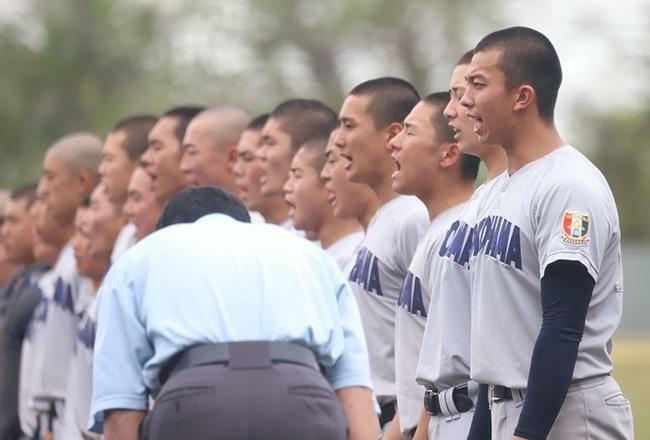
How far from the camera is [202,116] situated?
→ 10352 millimetres

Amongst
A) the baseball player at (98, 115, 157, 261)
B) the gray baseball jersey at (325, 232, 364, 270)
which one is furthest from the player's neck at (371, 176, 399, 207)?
the baseball player at (98, 115, 157, 261)

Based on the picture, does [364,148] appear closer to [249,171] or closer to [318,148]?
[318,148]

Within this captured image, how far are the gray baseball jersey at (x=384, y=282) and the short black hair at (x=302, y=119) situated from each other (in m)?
2.03

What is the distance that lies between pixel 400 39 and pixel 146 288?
44.2 metres

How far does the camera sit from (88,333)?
9805 mm

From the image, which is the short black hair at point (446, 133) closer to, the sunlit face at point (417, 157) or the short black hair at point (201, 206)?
A: the sunlit face at point (417, 157)

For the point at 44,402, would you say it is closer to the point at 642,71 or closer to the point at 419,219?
the point at 419,219

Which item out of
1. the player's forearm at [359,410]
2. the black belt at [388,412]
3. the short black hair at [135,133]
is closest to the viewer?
the player's forearm at [359,410]

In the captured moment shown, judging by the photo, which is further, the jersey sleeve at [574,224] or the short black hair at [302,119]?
the short black hair at [302,119]

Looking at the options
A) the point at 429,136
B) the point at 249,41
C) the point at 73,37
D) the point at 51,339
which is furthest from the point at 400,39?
the point at 429,136

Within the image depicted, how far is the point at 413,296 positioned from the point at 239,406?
1889 mm

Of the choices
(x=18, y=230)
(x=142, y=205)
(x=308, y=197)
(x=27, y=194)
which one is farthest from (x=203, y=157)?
(x=27, y=194)

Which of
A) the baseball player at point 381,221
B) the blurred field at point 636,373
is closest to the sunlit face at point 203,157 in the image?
the baseball player at point 381,221

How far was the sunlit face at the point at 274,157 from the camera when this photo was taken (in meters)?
9.58
